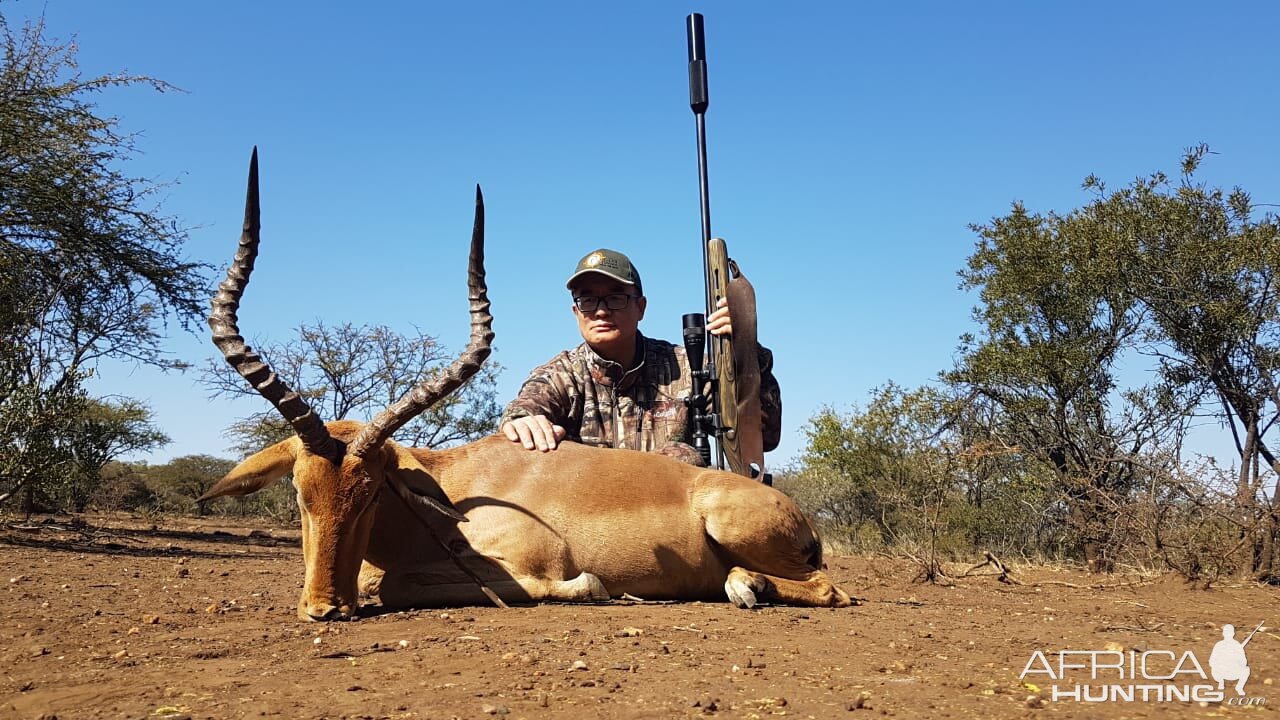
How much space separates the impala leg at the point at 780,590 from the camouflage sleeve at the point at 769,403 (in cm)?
169

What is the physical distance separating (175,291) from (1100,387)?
45.2 ft

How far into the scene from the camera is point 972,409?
Answer: 14.4m

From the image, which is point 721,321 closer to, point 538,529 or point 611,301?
point 611,301

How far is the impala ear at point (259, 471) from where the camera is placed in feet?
17.8

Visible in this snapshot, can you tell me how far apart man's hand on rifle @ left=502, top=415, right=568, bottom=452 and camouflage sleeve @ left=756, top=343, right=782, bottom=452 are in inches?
70.6

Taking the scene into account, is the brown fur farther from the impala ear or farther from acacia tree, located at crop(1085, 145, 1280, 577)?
acacia tree, located at crop(1085, 145, 1280, 577)

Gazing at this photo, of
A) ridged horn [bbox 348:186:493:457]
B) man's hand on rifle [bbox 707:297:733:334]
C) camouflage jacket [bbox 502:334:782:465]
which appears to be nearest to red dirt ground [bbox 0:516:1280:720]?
ridged horn [bbox 348:186:493:457]

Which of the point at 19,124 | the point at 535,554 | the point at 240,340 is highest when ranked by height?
the point at 19,124

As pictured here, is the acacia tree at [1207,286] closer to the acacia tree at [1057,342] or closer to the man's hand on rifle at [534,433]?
the acacia tree at [1057,342]

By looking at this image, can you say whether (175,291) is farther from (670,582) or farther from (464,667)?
(464,667)

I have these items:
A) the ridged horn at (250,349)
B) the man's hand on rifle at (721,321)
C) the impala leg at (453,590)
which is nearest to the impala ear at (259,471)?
the ridged horn at (250,349)

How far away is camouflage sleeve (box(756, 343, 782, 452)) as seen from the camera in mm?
7668

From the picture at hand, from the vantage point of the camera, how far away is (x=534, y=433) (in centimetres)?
641

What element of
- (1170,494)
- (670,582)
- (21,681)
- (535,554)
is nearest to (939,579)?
(1170,494)
